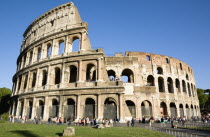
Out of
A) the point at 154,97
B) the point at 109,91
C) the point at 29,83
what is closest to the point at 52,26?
the point at 29,83

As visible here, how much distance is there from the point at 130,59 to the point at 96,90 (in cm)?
670

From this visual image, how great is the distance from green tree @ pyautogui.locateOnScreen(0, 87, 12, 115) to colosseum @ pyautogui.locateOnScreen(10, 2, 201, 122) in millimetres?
12527

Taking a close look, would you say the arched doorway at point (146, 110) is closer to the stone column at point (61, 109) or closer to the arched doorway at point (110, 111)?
the arched doorway at point (110, 111)

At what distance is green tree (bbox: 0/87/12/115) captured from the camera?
34.4 meters

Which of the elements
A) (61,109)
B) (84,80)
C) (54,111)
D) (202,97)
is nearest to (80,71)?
Result: (84,80)

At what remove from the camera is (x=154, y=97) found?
20266 millimetres

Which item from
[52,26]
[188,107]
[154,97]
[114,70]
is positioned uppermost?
[52,26]

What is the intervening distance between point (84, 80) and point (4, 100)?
29240 millimetres

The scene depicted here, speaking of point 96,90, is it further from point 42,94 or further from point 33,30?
point 33,30

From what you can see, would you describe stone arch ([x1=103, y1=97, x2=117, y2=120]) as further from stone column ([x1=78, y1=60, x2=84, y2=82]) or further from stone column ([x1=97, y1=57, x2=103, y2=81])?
stone column ([x1=78, y1=60, x2=84, y2=82])

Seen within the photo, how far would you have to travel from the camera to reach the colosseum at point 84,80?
1716 cm

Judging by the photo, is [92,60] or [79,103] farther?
[92,60]

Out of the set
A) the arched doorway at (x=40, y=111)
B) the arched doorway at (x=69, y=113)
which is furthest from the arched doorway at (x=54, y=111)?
the arched doorway at (x=40, y=111)

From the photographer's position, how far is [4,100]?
120 ft
